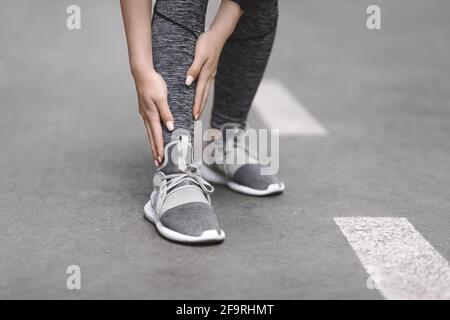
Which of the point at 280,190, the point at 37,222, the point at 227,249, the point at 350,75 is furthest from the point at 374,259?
the point at 350,75

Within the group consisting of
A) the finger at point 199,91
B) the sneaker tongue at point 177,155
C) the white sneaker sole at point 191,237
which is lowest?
the white sneaker sole at point 191,237

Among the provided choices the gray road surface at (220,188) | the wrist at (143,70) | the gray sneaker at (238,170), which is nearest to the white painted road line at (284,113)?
the gray road surface at (220,188)

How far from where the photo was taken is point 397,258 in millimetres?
1717

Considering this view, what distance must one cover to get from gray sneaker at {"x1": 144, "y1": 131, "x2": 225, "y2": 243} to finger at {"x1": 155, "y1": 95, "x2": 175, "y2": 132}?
4 centimetres

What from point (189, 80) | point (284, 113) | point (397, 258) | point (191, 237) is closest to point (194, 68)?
point (189, 80)

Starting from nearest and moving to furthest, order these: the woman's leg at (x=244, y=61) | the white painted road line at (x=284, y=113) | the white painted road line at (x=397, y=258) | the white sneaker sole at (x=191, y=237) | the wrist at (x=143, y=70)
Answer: the white painted road line at (x=397, y=258) → the white sneaker sole at (x=191, y=237) → the wrist at (x=143, y=70) → the woman's leg at (x=244, y=61) → the white painted road line at (x=284, y=113)

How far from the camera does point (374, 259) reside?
1710 mm

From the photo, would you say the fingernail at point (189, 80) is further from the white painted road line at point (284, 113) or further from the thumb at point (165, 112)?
the white painted road line at point (284, 113)

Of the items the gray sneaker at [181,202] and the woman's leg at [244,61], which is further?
the woman's leg at [244,61]

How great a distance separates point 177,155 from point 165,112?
0.12 m

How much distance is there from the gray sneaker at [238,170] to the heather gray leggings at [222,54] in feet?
0.17

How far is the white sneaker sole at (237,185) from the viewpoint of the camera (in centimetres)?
218

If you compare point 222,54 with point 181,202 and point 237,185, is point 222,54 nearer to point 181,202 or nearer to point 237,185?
point 237,185
